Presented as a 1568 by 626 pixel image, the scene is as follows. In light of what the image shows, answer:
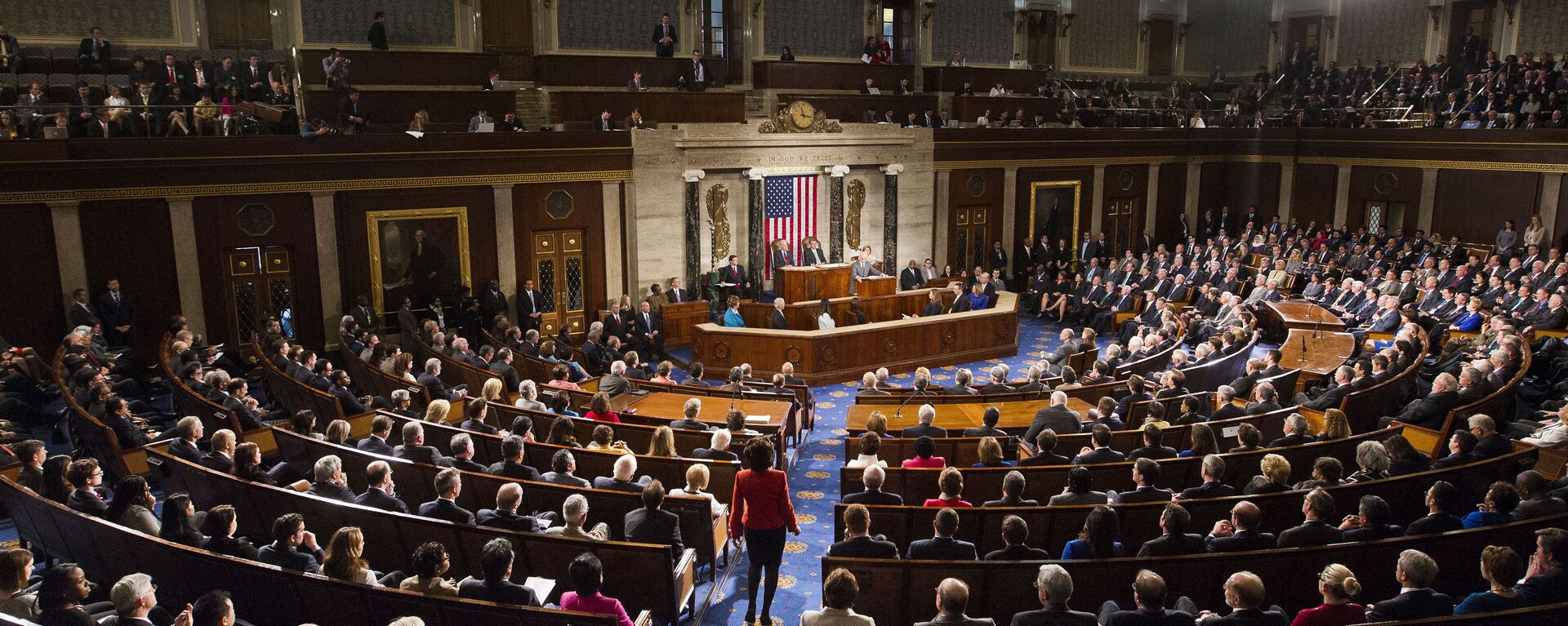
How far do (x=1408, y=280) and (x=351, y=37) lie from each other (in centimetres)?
1810

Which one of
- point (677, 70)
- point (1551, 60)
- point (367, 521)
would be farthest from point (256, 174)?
point (1551, 60)

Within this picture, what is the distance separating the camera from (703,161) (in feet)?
58.6

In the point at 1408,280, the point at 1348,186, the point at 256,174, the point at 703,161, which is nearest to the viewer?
the point at 256,174

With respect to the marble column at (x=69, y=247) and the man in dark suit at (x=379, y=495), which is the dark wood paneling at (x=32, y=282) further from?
the man in dark suit at (x=379, y=495)

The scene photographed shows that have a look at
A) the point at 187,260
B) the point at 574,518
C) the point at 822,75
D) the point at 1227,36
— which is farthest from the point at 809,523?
the point at 1227,36

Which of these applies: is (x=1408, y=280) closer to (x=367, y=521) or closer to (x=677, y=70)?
(x=677, y=70)

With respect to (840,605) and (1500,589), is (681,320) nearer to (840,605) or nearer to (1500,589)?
(840,605)

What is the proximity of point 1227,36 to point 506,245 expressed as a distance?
2110 cm

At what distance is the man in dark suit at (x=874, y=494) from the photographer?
640 cm

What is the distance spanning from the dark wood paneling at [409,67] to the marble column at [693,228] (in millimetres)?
4196

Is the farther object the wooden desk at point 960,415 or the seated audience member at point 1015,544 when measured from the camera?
the wooden desk at point 960,415

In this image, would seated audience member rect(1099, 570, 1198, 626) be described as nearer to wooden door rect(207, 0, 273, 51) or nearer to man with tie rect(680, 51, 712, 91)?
man with tie rect(680, 51, 712, 91)

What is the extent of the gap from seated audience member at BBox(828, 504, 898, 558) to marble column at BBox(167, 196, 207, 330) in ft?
40.5

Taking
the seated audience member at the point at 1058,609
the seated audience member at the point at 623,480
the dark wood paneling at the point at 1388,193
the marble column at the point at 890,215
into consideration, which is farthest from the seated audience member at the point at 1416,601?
the dark wood paneling at the point at 1388,193
